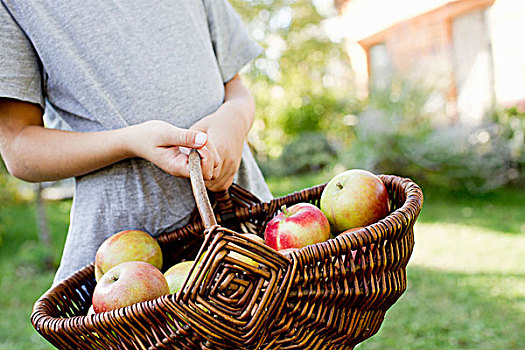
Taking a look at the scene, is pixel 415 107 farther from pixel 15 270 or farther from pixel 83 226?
pixel 83 226

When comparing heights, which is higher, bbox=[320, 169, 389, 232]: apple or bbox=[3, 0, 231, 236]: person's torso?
bbox=[3, 0, 231, 236]: person's torso

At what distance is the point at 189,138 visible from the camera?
96 cm

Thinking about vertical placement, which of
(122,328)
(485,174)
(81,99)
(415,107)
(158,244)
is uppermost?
(81,99)

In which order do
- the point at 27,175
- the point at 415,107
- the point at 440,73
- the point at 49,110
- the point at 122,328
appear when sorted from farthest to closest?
the point at 440,73 → the point at 415,107 → the point at 49,110 → the point at 27,175 → the point at 122,328

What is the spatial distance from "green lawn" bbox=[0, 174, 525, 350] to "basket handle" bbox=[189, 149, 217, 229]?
2301 mm

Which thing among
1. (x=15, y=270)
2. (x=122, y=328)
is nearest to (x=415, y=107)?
(x=15, y=270)

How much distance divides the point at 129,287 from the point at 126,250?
0.68ft

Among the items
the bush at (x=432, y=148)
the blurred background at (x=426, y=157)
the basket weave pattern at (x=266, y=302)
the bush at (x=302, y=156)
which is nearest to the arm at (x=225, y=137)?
the basket weave pattern at (x=266, y=302)

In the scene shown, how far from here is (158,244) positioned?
119 cm

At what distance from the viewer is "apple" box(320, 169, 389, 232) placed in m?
1.13

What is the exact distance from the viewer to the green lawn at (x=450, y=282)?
2.90m

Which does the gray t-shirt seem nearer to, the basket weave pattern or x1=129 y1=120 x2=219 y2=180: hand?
x1=129 y1=120 x2=219 y2=180: hand

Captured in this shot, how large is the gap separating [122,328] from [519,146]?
18.5 feet

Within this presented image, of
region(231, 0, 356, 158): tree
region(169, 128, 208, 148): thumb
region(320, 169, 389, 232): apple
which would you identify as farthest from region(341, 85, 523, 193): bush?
region(169, 128, 208, 148): thumb
